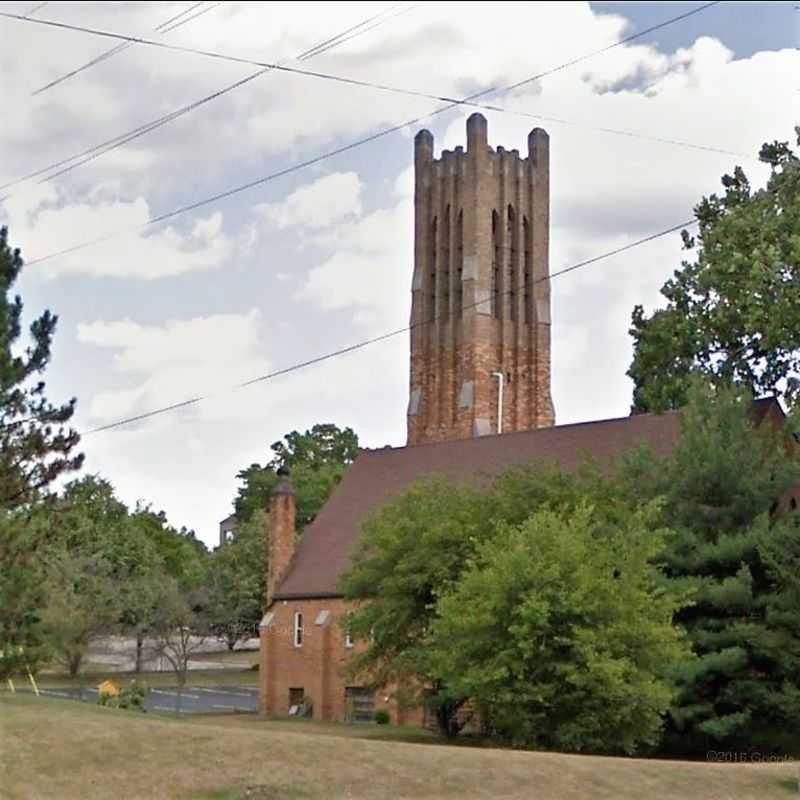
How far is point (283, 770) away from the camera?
18.6 m

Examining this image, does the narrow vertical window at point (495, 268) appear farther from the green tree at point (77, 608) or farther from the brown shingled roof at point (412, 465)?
the green tree at point (77, 608)

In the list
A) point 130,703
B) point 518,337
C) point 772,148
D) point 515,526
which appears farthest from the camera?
point 518,337

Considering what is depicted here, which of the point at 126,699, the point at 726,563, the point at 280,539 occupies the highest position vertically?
the point at 280,539

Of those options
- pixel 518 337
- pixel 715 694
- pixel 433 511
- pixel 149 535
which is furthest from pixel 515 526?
pixel 149 535

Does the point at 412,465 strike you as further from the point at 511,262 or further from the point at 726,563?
the point at 511,262

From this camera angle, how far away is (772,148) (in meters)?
37.5

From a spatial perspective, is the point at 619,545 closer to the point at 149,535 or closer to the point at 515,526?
the point at 515,526

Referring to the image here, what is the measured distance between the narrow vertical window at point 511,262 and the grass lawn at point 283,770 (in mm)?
54123

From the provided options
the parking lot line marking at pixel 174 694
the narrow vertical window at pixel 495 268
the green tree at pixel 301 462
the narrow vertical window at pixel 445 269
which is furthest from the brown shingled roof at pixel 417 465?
the green tree at pixel 301 462

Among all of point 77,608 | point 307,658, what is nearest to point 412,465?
point 307,658

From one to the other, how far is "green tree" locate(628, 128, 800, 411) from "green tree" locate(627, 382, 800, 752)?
1483 millimetres

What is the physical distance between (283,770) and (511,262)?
5878 centimetres

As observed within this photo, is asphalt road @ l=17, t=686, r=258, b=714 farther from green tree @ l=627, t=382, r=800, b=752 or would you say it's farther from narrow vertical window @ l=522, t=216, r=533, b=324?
narrow vertical window @ l=522, t=216, r=533, b=324

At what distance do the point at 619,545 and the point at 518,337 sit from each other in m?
44.3
